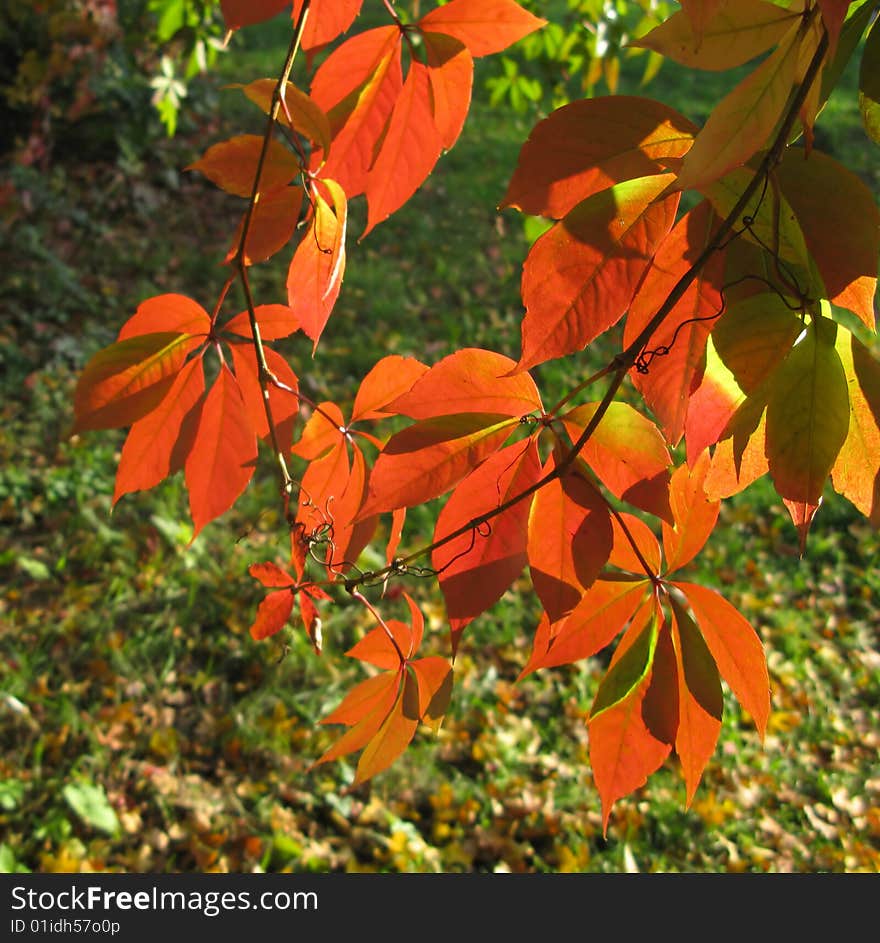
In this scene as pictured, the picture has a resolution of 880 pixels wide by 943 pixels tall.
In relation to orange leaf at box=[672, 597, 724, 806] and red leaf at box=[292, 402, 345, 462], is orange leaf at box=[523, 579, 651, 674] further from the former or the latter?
red leaf at box=[292, 402, 345, 462]

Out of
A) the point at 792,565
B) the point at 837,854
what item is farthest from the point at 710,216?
the point at 792,565

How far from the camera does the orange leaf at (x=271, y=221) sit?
1.85ft

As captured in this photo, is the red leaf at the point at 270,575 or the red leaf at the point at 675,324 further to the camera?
the red leaf at the point at 270,575

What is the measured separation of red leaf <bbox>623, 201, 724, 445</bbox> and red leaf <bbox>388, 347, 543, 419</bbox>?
0.06 meters

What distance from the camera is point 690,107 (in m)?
7.05

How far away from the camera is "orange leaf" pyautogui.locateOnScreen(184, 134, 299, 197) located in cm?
55

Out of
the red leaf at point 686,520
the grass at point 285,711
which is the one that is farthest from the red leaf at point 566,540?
the grass at point 285,711

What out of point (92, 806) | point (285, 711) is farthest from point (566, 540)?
point (285, 711)

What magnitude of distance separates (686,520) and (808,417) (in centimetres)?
18

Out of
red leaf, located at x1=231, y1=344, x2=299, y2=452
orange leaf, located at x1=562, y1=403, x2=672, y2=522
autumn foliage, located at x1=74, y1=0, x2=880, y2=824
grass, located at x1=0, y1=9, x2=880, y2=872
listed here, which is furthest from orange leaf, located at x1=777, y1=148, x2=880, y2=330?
grass, located at x1=0, y1=9, x2=880, y2=872

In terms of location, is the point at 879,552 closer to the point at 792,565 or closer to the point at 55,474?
the point at 792,565

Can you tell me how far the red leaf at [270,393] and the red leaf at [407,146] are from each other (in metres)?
0.12

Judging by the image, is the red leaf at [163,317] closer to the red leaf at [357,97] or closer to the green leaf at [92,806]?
the red leaf at [357,97]

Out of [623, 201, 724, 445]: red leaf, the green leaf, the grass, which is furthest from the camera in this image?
the grass
